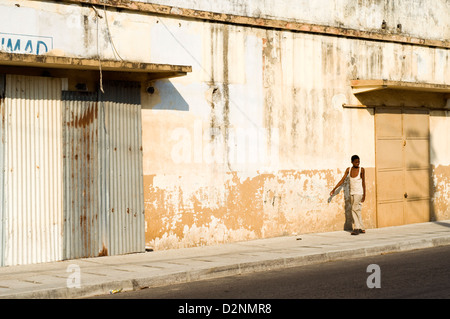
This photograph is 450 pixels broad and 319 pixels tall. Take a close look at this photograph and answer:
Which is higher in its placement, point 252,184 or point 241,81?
point 241,81

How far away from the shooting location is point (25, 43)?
12.5 metres

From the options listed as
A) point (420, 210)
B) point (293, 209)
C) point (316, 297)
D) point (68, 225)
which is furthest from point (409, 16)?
point (316, 297)

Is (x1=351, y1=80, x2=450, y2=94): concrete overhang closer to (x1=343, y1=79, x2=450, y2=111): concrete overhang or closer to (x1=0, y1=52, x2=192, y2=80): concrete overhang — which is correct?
(x1=343, y1=79, x2=450, y2=111): concrete overhang

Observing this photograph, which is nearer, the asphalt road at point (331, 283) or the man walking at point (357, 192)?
the asphalt road at point (331, 283)

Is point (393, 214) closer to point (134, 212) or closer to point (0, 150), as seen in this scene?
point (134, 212)

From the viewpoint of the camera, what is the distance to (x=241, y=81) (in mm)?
15383

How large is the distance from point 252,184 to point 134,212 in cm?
278

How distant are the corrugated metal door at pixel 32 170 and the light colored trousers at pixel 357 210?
6.33m

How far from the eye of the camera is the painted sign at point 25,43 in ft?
40.3

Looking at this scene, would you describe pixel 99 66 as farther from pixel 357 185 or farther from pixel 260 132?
pixel 357 185

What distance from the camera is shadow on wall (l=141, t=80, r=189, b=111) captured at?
1409cm

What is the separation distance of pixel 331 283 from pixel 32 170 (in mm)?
5235

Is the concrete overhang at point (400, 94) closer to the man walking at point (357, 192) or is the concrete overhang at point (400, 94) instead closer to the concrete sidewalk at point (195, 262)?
the man walking at point (357, 192)
